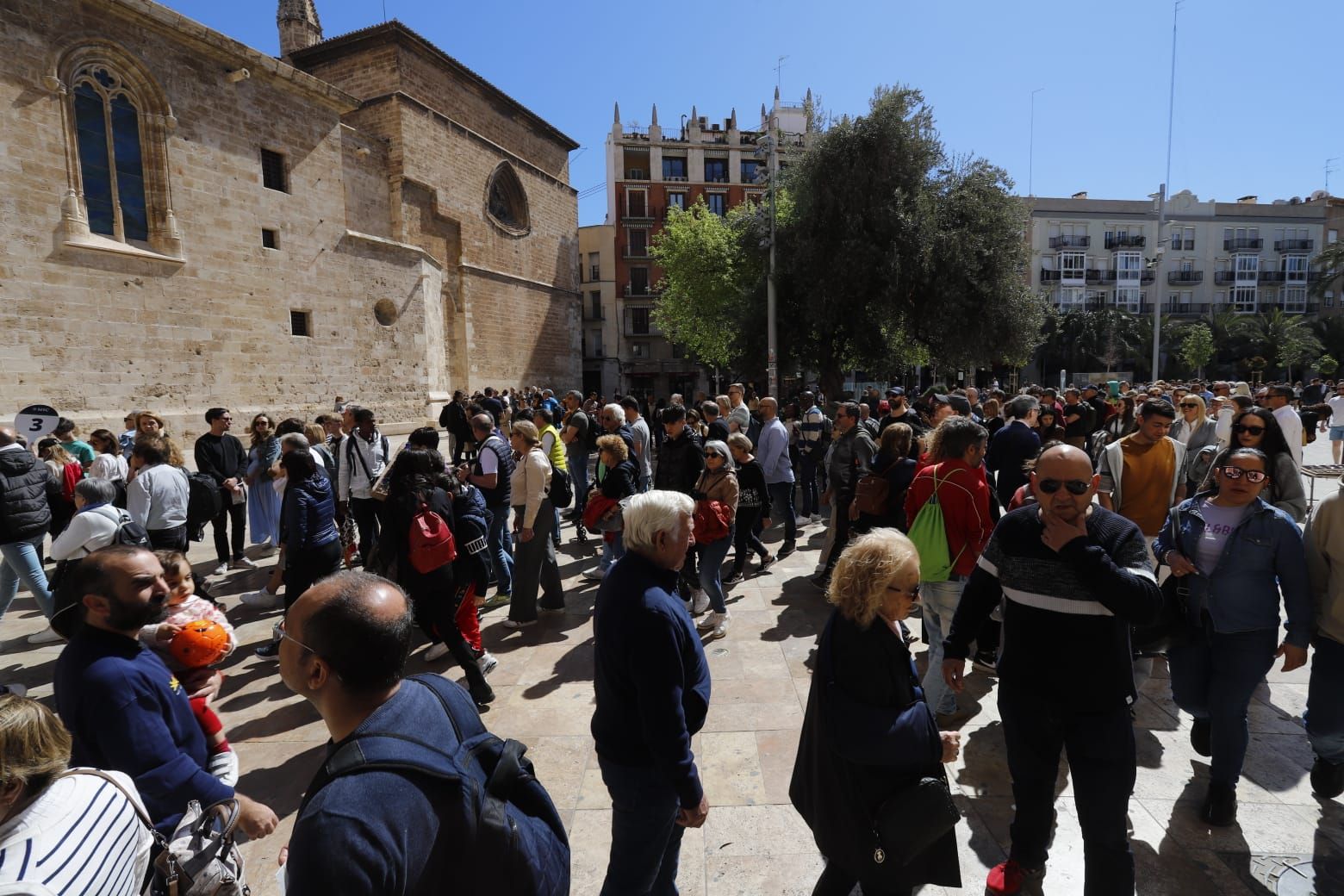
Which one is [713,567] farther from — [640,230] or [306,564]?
[640,230]

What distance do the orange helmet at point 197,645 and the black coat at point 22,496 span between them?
394 centimetres

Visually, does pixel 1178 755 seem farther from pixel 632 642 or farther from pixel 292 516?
pixel 292 516

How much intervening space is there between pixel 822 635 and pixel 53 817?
1856mm

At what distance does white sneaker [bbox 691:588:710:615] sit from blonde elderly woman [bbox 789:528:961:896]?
340 cm

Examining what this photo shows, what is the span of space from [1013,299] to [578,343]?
67.0 ft

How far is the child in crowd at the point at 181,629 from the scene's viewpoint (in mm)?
2264

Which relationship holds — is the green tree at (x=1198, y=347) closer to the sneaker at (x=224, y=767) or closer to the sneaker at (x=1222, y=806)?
the sneaker at (x=1222, y=806)

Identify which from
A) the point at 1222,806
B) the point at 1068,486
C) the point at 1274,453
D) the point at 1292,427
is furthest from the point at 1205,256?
the point at 1068,486

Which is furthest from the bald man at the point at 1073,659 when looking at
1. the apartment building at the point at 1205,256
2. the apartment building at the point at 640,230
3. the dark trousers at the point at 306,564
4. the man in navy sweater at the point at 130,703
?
the apartment building at the point at 1205,256

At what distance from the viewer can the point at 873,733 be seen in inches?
74.8

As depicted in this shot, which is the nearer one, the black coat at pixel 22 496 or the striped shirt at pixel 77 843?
the striped shirt at pixel 77 843

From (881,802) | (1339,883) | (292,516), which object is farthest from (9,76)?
(1339,883)

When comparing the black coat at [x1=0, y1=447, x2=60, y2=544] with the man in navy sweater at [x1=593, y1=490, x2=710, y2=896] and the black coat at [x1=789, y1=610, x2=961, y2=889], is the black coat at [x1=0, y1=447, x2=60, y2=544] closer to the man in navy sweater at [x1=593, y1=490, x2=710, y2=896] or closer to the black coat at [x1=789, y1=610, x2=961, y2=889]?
the man in navy sweater at [x1=593, y1=490, x2=710, y2=896]

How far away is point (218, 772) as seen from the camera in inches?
87.9
